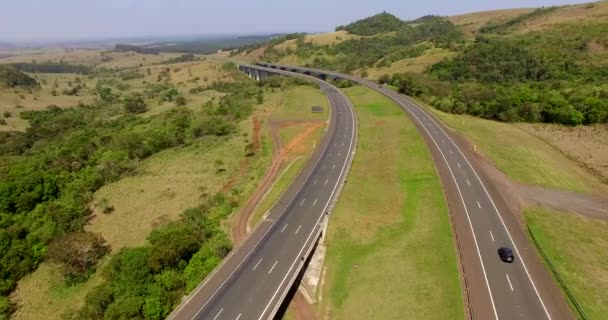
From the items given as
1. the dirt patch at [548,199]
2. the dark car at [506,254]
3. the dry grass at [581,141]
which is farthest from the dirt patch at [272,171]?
the dry grass at [581,141]

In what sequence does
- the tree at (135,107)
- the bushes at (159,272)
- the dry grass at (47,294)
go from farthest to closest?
the tree at (135,107), the dry grass at (47,294), the bushes at (159,272)

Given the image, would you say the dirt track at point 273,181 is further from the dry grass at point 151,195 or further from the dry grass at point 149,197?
the dry grass at point 149,197

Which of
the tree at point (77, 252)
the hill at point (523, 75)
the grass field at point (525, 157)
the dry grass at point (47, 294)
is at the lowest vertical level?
the dry grass at point (47, 294)

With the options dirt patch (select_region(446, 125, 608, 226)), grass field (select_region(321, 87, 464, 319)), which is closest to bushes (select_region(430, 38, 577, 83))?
grass field (select_region(321, 87, 464, 319))

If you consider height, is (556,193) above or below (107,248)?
above

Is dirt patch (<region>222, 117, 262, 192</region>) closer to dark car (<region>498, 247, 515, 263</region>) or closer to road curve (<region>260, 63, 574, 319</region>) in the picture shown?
road curve (<region>260, 63, 574, 319</region>)

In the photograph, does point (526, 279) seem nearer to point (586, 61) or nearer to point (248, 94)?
point (248, 94)

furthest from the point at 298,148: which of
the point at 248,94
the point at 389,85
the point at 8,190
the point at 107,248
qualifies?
the point at 389,85
